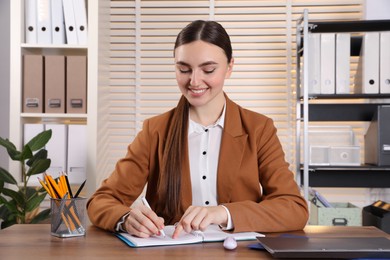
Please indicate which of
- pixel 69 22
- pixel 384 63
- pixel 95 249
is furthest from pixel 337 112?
pixel 95 249

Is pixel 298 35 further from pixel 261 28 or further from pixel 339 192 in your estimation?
pixel 339 192

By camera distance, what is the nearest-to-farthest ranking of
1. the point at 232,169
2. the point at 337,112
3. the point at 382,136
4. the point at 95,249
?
the point at 95,249 → the point at 232,169 → the point at 382,136 → the point at 337,112

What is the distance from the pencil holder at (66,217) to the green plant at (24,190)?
49.3 inches

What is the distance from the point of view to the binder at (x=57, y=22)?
2953 mm

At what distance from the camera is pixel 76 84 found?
2.93 m

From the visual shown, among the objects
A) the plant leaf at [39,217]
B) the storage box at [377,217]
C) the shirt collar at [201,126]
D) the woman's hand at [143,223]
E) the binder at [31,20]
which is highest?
the binder at [31,20]

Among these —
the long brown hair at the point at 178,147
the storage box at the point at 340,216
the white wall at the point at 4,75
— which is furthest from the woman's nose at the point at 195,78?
the white wall at the point at 4,75

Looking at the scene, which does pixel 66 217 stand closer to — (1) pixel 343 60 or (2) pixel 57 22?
(2) pixel 57 22

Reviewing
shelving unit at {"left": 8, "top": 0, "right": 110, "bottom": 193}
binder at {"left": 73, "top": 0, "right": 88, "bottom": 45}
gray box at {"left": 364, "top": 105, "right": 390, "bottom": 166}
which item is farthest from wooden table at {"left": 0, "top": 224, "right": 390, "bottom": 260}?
gray box at {"left": 364, "top": 105, "right": 390, "bottom": 166}

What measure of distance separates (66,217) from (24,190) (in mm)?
1408

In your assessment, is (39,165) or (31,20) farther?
(31,20)

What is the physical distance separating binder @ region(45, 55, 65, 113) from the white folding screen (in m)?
0.78

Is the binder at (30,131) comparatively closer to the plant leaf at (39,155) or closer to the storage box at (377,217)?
the plant leaf at (39,155)

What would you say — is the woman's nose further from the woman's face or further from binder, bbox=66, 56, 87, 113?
binder, bbox=66, 56, 87, 113
